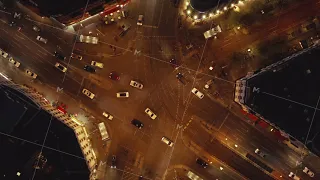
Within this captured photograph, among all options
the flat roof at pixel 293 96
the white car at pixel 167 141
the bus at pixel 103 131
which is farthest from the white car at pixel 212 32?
the bus at pixel 103 131

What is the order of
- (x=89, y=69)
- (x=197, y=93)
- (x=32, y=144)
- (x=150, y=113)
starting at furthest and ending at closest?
(x=89, y=69), (x=150, y=113), (x=197, y=93), (x=32, y=144)

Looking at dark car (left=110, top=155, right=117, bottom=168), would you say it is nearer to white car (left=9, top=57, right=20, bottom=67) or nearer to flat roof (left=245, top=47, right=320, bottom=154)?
white car (left=9, top=57, right=20, bottom=67)

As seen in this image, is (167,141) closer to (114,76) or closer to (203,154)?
(203,154)

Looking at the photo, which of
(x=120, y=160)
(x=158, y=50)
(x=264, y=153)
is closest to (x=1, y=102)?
(x=120, y=160)

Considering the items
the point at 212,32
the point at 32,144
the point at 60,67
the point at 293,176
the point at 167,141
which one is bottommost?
the point at 32,144

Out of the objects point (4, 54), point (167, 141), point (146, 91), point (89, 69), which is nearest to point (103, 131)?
point (146, 91)

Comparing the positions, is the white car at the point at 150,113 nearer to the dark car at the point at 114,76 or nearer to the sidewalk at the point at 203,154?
the sidewalk at the point at 203,154
